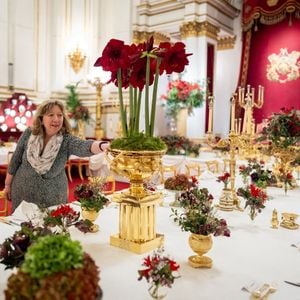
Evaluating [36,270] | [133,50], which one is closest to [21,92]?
[133,50]

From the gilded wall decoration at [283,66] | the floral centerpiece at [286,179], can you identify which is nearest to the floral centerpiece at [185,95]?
the gilded wall decoration at [283,66]

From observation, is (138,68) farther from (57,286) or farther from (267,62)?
(267,62)

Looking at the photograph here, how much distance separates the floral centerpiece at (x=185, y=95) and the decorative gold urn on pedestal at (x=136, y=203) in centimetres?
727

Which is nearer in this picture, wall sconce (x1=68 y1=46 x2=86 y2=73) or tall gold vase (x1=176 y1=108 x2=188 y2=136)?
tall gold vase (x1=176 y1=108 x2=188 y2=136)

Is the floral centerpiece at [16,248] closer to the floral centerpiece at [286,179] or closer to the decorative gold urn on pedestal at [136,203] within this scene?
the decorative gold urn on pedestal at [136,203]

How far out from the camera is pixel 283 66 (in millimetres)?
9742

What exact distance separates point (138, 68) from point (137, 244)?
2.59ft

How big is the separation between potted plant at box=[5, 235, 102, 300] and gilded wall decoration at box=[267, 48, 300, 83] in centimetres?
979

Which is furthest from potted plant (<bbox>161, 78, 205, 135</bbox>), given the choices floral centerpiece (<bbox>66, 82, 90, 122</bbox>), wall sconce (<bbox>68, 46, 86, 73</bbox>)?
wall sconce (<bbox>68, 46, 86, 73</bbox>)

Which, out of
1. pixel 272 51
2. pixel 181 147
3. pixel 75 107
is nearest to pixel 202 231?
pixel 181 147

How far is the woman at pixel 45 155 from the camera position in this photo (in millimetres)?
2756

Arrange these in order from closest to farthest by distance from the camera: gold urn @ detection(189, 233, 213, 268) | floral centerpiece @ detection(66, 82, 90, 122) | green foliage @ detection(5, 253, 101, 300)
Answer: green foliage @ detection(5, 253, 101, 300) < gold urn @ detection(189, 233, 213, 268) < floral centerpiece @ detection(66, 82, 90, 122)

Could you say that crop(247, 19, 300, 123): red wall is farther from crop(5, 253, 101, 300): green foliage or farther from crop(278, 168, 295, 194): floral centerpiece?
crop(5, 253, 101, 300): green foliage

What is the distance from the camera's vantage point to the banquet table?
1.33m
